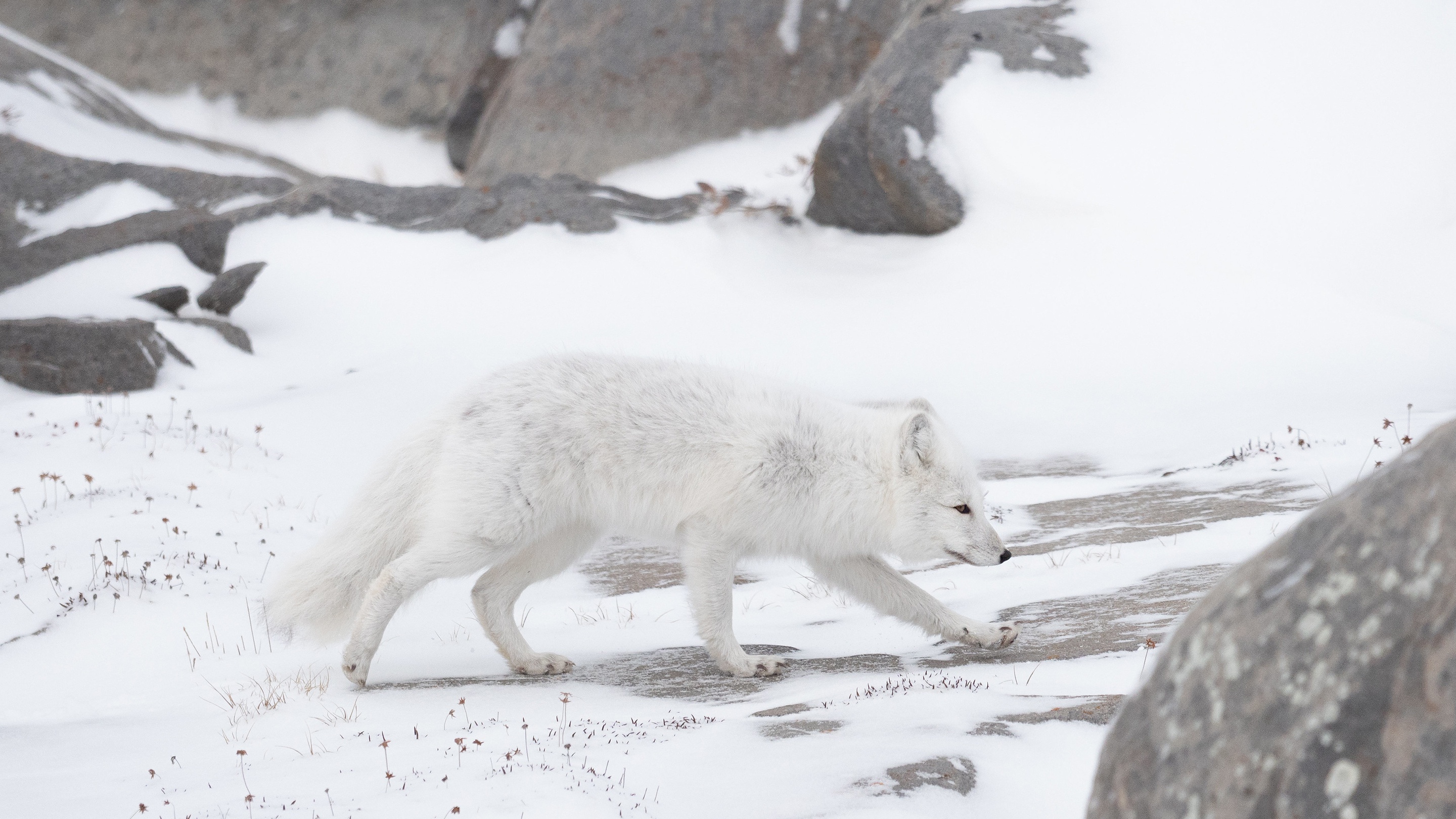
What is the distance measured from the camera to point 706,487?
184 inches

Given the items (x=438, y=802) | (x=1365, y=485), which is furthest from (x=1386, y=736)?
(x=438, y=802)

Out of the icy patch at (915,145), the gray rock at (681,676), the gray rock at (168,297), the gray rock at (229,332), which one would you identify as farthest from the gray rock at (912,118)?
the gray rock at (681,676)

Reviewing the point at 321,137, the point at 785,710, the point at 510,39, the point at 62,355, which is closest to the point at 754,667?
the point at 785,710

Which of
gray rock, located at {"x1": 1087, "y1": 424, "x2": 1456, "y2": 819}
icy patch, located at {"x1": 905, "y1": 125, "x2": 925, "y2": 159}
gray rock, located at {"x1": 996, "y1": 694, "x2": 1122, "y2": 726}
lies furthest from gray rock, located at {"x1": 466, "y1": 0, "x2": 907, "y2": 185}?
gray rock, located at {"x1": 1087, "y1": 424, "x2": 1456, "y2": 819}

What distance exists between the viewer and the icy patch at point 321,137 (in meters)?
21.0

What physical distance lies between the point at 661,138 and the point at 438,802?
1487cm

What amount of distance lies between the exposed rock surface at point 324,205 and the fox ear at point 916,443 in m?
8.80

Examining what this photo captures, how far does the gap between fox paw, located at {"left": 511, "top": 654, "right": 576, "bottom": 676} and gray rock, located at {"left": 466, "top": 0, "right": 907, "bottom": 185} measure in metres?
12.7

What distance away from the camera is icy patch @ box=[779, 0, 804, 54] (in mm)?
16406

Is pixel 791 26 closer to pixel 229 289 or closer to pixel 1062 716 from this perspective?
pixel 229 289

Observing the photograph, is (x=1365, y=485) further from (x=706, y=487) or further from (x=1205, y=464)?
(x=1205, y=464)

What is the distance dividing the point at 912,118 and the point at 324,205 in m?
7.03

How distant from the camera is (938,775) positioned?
2.86 meters

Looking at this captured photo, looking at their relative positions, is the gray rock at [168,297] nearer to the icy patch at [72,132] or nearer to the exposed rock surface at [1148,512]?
the icy patch at [72,132]
